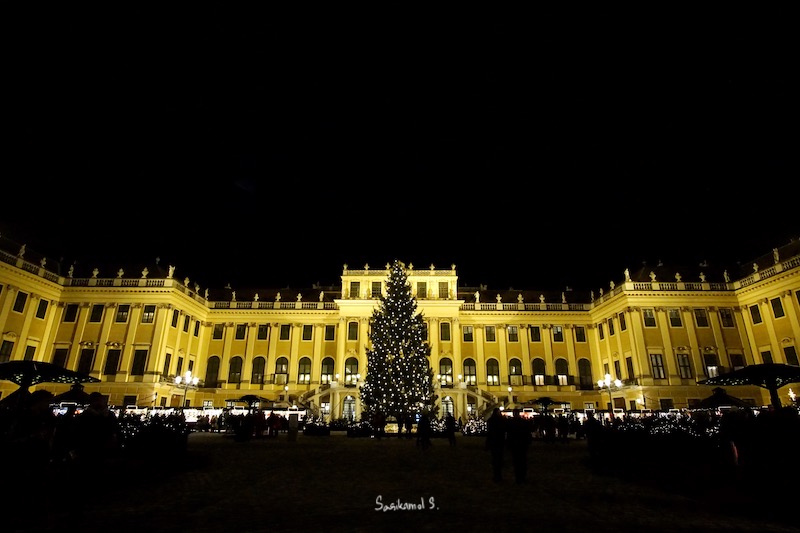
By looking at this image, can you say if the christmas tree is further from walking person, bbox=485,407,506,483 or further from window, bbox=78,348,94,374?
window, bbox=78,348,94,374

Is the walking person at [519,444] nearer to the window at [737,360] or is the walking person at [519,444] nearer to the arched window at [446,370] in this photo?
the arched window at [446,370]

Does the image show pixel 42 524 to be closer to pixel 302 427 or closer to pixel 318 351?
pixel 302 427

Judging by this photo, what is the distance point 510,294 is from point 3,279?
48.2 meters

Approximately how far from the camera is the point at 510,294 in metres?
51.9

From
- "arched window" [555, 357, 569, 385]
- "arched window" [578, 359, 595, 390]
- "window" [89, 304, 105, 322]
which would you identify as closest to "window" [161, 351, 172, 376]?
"window" [89, 304, 105, 322]

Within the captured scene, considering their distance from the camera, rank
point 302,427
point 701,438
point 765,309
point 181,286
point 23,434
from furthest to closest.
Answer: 1. point 181,286
2. point 765,309
3. point 302,427
4. point 701,438
5. point 23,434

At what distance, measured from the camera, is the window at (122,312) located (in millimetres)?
40250

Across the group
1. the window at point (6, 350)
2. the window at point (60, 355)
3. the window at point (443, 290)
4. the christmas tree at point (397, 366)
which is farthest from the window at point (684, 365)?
the window at point (6, 350)

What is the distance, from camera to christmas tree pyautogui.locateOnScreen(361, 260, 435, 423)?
96.0 ft

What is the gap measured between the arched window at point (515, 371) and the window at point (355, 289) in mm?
17771

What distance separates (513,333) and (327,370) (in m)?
20.5

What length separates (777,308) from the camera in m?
35.0

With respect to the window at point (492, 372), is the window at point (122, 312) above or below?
above

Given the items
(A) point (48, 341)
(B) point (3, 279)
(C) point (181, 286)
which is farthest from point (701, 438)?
(A) point (48, 341)
